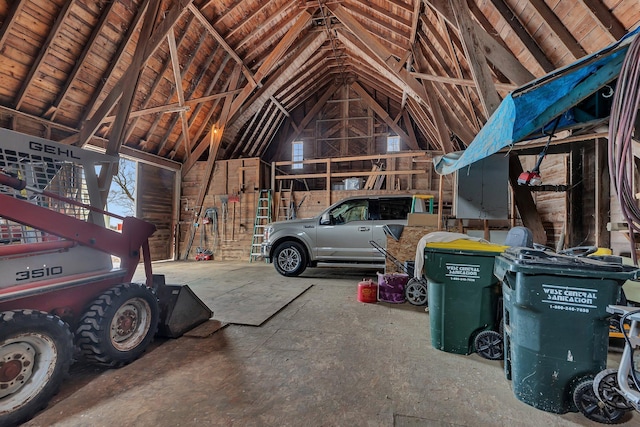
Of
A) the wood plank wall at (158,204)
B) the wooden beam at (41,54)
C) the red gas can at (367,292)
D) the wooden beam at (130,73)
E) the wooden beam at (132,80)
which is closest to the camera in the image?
the red gas can at (367,292)

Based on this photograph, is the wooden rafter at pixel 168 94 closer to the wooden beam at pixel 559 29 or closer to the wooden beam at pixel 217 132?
the wooden beam at pixel 217 132

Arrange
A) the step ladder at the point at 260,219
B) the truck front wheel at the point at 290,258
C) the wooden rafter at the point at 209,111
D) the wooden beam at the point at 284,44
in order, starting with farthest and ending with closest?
the step ladder at the point at 260,219
the wooden rafter at the point at 209,111
the wooden beam at the point at 284,44
the truck front wheel at the point at 290,258

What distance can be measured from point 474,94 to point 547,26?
2055 millimetres

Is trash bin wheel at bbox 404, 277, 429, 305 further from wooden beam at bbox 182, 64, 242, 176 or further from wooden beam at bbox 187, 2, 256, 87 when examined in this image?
wooden beam at bbox 182, 64, 242, 176

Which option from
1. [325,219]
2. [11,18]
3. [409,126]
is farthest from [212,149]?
[409,126]

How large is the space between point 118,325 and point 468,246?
9.76 ft

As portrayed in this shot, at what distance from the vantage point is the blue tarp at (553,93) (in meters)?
1.82

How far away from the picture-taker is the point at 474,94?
17.5 ft

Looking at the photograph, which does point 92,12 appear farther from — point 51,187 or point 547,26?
point 547,26

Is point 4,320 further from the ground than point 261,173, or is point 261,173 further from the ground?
point 261,173

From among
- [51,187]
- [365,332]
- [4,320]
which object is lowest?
[365,332]

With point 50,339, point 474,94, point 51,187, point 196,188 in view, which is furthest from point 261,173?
point 50,339

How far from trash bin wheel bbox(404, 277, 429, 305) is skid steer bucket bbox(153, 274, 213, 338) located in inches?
107

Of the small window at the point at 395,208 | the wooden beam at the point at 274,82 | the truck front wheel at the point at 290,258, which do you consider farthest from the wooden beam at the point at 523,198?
the wooden beam at the point at 274,82
